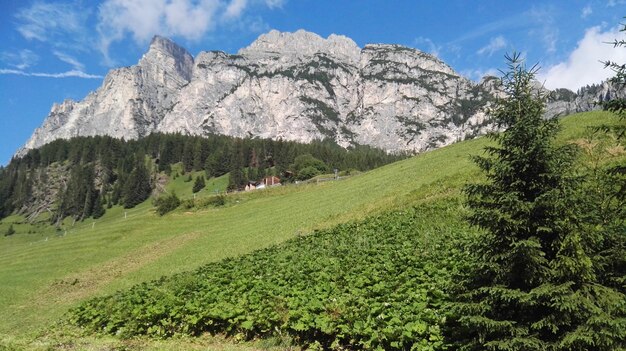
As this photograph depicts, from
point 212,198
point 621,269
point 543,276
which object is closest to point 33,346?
point 543,276

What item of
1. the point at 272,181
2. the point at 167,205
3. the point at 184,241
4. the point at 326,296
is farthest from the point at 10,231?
the point at 326,296

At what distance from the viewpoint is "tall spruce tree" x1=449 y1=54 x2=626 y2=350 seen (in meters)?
8.85

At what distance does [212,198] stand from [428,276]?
64.1 meters

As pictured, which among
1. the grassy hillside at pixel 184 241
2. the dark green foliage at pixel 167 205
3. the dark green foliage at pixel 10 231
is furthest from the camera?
the dark green foliage at pixel 10 231

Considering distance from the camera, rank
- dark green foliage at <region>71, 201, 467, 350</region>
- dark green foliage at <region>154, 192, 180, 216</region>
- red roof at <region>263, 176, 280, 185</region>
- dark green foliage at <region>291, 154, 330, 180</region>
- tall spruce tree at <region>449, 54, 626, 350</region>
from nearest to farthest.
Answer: tall spruce tree at <region>449, 54, 626, 350</region> → dark green foliage at <region>71, 201, 467, 350</region> → dark green foliage at <region>154, 192, 180, 216</region> → red roof at <region>263, 176, 280, 185</region> → dark green foliage at <region>291, 154, 330, 180</region>

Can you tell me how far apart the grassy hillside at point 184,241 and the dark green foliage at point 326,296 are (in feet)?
24.0

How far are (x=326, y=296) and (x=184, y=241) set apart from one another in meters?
33.8

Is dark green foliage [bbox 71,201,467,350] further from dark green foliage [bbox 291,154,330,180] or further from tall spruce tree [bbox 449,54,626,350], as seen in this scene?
dark green foliage [bbox 291,154,330,180]

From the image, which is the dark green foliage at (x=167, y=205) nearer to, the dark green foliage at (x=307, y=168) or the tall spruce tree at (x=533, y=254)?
the tall spruce tree at (x=533, y=254)

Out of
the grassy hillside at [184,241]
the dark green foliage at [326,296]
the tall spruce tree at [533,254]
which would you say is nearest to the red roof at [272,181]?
the grassy hillside at [184,241]

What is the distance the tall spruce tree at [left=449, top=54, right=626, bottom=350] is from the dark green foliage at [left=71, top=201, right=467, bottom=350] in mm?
2554

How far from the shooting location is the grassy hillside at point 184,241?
33.8 metres

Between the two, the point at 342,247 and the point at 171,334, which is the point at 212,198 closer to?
the point at 342,247

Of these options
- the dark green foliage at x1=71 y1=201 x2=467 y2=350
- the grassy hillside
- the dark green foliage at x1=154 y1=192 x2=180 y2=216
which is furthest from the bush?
the dark green foliage at x1=71 y1=201 x2=467 y2=350
